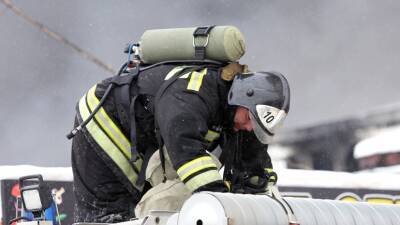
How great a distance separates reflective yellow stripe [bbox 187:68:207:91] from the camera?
13.5 feet

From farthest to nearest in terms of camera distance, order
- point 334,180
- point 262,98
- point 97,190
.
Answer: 1. point 334,180
2. point 97,190
3. point 262,98

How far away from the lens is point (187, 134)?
12.9ft

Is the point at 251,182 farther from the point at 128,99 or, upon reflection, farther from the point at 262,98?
the point at 128,99

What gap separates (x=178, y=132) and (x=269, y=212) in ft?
2.38

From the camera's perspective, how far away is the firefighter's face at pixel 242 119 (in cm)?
419

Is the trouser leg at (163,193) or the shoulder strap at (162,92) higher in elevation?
the shoulder strap at (162,92)

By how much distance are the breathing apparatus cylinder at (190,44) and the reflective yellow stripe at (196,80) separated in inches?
5.5

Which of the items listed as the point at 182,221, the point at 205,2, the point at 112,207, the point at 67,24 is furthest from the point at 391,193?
the point at 67,24

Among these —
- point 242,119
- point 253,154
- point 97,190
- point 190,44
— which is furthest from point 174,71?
point 97,190

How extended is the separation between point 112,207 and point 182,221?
1.32 metres

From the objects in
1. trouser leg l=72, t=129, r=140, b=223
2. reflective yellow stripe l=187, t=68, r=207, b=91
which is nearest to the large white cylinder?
reflective yellow stripe l=187, t=68, r=207, b=91

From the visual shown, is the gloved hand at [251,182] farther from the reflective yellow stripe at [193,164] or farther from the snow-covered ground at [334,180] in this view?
the snow-covered ground at [334,180]

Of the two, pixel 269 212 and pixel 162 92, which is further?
pixel 162 92

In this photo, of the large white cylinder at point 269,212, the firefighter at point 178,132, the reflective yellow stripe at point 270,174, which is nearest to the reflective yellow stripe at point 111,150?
the firefighter at point 178,132
